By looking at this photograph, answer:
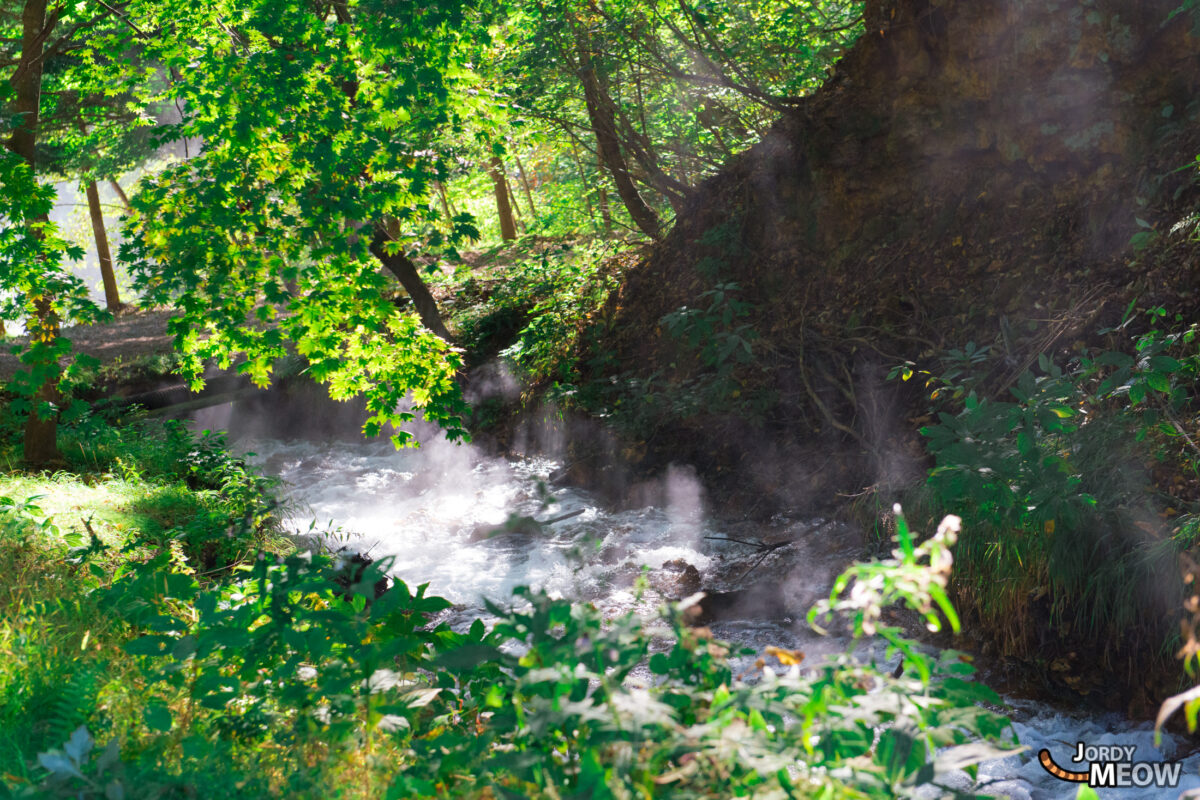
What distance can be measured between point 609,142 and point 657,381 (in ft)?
12.0

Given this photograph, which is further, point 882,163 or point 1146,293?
point 882,163

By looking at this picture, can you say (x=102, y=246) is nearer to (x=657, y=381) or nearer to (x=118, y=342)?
(x=118, y=342)

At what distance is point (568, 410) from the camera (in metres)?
9.50

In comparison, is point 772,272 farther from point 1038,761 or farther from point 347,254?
point 1038,761

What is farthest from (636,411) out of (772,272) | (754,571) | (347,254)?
(347,254)

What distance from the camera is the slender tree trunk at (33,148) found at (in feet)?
18.6

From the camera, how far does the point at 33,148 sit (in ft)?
23.6

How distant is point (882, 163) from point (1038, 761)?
5881 millimetres

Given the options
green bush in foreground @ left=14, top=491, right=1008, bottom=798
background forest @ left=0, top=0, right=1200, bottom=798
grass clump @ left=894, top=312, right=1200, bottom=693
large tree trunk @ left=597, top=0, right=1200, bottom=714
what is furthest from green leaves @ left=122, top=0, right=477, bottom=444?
large tree trunk @ left=597, top=0, right=1200, bottom=714

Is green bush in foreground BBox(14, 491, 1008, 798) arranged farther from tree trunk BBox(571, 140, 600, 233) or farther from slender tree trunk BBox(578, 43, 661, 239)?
tree trunk BBox(571, 140, 600, 233)

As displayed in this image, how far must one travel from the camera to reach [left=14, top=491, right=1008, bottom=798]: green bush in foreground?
4.83ft

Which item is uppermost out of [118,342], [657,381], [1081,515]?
[118,342]

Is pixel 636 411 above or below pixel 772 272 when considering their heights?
below

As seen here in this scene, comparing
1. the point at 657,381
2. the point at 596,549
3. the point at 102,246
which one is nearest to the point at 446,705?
the point at 596,549
